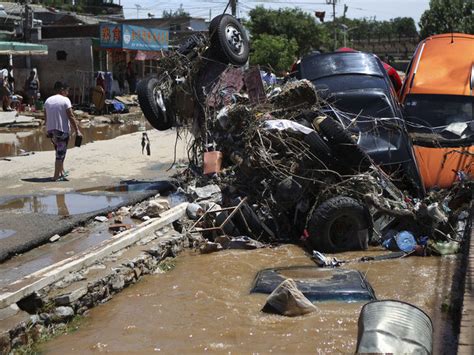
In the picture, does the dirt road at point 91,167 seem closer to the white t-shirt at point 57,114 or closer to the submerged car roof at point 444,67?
the white t-shirt at point 57,114

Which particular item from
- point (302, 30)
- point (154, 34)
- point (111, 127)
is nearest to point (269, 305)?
point (111, 127)

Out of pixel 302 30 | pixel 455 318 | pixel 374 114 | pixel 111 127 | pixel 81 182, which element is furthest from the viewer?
pixel 302 30

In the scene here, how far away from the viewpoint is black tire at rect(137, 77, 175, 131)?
10.5 metres

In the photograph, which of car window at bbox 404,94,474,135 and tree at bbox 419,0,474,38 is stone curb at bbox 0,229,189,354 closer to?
car window at bbox 404,94,474,135

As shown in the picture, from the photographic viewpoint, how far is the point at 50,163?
41.9 feet

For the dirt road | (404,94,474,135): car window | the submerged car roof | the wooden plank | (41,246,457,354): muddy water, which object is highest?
the submerged car roof

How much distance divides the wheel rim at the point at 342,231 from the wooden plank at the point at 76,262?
2.03m

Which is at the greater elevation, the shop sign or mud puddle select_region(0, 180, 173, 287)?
the shop sign

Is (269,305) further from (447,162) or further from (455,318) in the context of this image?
(447,162)

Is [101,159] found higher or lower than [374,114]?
lower

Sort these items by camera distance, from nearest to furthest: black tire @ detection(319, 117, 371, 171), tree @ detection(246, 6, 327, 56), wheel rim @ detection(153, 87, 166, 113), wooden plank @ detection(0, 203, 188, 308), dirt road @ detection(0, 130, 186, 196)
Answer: wooden plank @ detection(0, 203, 188, 308) < black tire @ detection(319, 117, 371, 171) < dirt road @ detection(0, 130, 186, 196) < wheel rim @ detection(153, 87, 166, 113) < tree @ detection(246, 6, 327, 56)

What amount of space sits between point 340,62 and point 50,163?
609cm

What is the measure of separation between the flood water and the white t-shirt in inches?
177

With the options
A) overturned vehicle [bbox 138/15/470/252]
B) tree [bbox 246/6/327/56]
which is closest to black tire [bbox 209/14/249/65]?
overturned vehicle [bbox 138/15/470/252]
